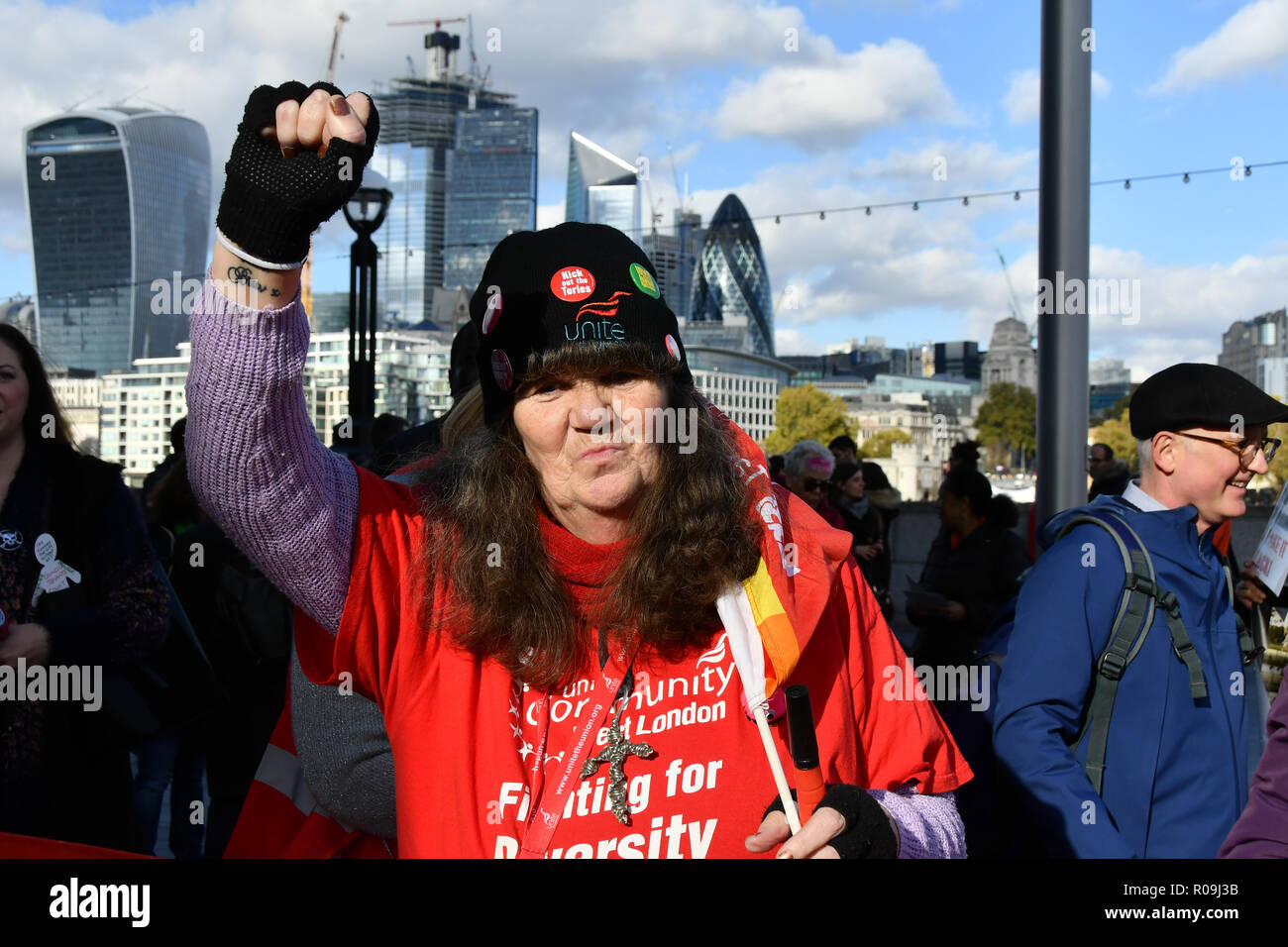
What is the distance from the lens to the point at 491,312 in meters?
1.74

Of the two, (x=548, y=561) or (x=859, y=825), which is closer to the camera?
(x=859, y=825)

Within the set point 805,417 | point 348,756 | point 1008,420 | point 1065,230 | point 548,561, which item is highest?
point 805,417

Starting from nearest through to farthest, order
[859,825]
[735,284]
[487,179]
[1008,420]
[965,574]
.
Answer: [859,825] < [965,574] < [1008,420] < [487,179] < [735,284]

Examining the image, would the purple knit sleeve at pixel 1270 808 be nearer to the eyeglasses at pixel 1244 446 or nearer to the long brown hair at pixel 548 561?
the long brown hair at pixel 548 561

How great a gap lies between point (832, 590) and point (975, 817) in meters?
1.42

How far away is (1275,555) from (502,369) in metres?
2.38

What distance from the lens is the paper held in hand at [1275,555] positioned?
3.06m

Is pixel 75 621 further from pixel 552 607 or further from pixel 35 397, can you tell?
pixel 552 607

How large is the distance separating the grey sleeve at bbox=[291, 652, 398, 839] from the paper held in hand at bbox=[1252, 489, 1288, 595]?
243 centimetres

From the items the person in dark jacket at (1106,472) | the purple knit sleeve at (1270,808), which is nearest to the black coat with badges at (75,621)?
the purple knit sleeve at (1270,808)

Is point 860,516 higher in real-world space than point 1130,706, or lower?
higher

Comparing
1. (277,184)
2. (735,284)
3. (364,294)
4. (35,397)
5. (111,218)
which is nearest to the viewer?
(277,184)

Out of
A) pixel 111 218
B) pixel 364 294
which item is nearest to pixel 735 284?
pixel 111 218

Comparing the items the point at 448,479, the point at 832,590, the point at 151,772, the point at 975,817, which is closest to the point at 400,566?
the point at 448,479
